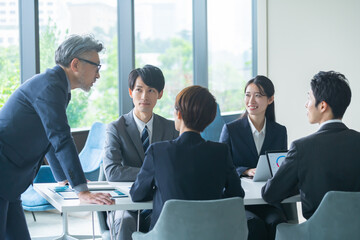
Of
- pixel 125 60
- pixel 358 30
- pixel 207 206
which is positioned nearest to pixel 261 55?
pixel 358 30

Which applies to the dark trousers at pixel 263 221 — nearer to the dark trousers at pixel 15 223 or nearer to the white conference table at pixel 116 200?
the white conference table at pixel 116 200

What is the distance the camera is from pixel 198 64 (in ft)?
23.1

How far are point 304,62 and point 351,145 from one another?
442 cm

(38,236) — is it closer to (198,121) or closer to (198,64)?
A: (198,121)

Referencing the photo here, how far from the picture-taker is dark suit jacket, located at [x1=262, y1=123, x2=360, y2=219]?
237cm

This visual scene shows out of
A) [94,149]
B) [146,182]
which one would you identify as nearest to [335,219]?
[146,182]

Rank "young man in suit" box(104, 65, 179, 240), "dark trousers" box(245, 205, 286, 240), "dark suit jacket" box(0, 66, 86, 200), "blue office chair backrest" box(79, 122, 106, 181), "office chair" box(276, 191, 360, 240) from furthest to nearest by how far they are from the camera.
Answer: "blue office chair backrest" box(79, 122, 106, 181)
"young man in suit" box(104, 65, 179, 240)
"dark trousers" box(245, 205, 286, 240)
"dark suit jacket" box(0, 66, 86, 200)
"office chair" box(276, 191, 360, 240)

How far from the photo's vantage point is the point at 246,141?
3.39m

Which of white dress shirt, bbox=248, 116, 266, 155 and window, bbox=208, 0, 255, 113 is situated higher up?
window, bbox=208, 0, 255, 113

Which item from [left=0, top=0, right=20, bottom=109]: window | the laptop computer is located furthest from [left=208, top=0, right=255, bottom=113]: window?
the laptop computer

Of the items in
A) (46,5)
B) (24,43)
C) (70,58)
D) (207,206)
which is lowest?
(207,206)

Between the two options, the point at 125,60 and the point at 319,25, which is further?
the point at 319,25

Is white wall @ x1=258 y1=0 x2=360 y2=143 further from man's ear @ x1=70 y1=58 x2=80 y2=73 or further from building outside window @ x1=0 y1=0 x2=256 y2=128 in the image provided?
man's ear @ x1=70 y1=58 x2=80 y2=73

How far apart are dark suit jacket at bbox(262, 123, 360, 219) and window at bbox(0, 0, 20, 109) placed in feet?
11.5
